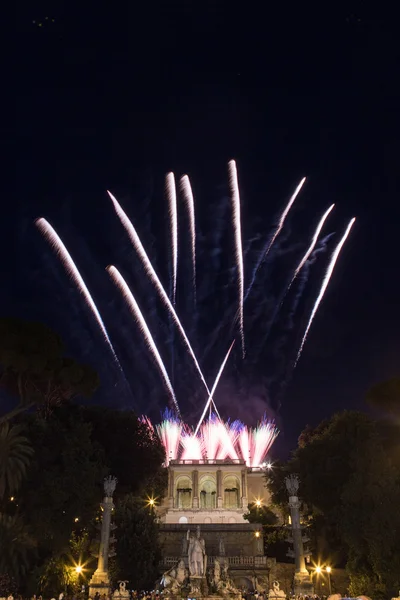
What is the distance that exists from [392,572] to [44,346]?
27628 mm

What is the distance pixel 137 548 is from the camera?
39500mm

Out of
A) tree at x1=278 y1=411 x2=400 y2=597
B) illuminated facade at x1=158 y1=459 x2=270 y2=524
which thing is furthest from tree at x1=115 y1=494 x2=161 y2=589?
illuminated facade at x1=158 y1=459 x2=270 y2=524

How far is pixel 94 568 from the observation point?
4016 cm

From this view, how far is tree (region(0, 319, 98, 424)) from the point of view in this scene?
38.1 metres

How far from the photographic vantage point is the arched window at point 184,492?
7994 cm

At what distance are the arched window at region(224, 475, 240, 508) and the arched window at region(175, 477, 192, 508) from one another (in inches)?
210

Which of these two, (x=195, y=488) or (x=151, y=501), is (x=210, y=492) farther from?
(x=151, y=501)

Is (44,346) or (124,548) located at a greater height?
(44,346)

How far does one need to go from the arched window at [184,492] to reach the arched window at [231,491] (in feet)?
17.5

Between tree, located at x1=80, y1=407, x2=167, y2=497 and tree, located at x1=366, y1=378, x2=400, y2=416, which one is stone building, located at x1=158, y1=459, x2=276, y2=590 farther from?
tree, located at x1=366, y1=378, x2=400, y2=416

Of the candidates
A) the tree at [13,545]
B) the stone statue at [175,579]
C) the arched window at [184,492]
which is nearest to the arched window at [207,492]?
the arched window at [184,492]

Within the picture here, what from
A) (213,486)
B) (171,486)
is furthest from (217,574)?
(213,486)

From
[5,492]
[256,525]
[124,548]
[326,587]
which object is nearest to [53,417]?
[5,492]

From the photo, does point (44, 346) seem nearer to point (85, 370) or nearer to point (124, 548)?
point (85, 370)
